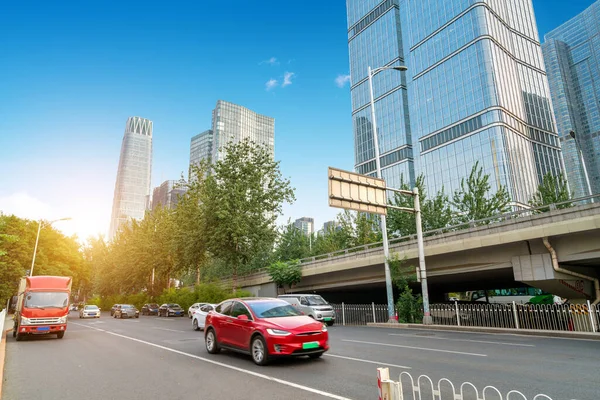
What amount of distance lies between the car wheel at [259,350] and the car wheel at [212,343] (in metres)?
2.07

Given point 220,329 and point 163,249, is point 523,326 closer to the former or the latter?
point 220,329

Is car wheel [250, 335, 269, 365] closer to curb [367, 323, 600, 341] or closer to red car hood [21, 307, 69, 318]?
curb [367, 323, 600, 341]

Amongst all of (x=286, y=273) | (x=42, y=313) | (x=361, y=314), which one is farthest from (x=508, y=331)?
(x=286, y=273)

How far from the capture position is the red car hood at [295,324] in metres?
8.81

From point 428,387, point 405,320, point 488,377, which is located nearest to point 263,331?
point 428,387

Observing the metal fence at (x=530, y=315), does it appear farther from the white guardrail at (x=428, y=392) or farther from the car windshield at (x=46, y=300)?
the car windshield at (x=46, y=300)

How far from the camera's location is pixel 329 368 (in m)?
8.34

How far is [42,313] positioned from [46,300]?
77 cm

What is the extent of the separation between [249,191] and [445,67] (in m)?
79.1

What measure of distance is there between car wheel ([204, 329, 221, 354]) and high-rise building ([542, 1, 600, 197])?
323ft

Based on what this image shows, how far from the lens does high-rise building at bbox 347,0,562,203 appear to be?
84500mm

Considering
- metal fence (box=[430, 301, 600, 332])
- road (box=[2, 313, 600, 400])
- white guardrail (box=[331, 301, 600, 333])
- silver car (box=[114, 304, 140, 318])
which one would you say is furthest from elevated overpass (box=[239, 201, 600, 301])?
silver car (box=[114, 304, 140, 318])

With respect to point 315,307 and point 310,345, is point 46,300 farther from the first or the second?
point 310,345

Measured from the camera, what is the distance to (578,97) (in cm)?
10581
